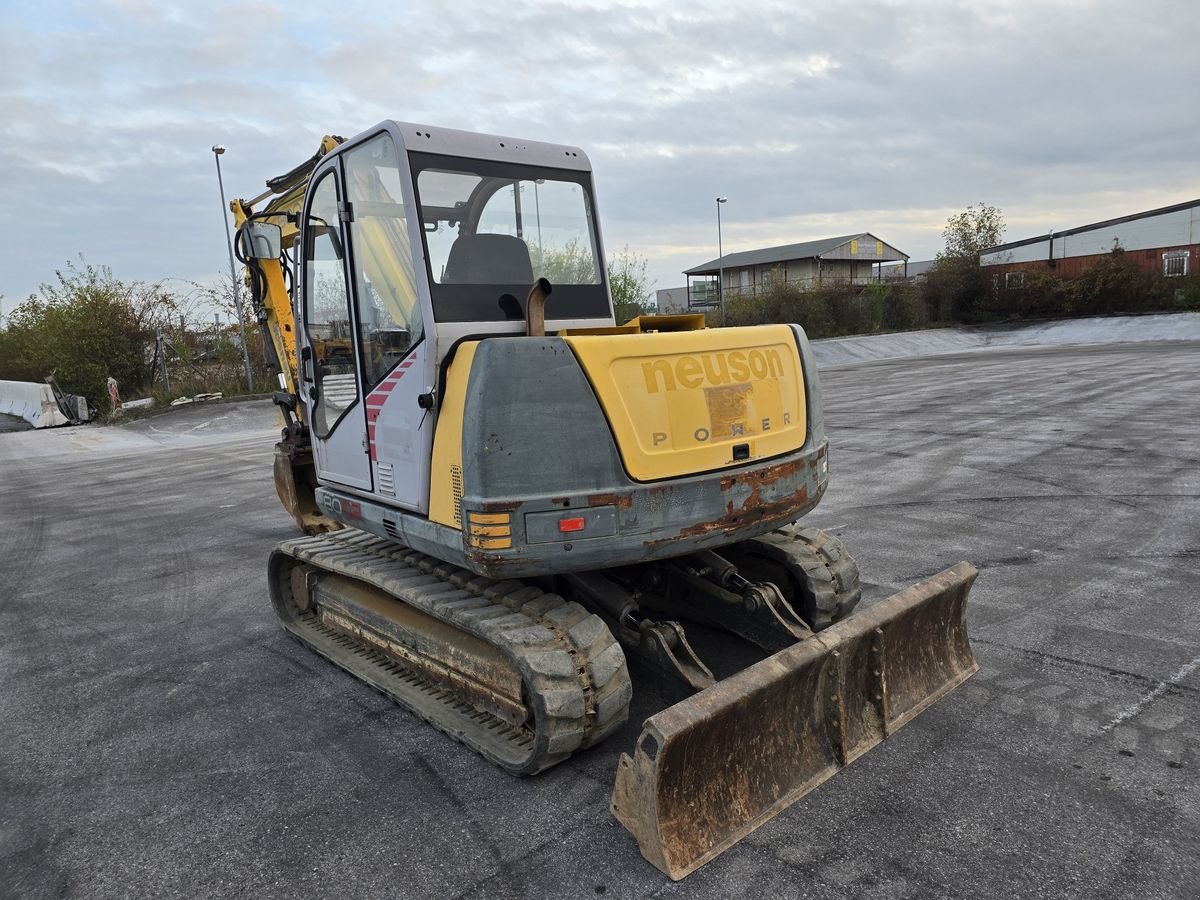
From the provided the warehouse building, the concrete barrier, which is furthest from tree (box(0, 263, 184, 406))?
the warehouse building

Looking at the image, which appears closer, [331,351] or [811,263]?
[331,351]

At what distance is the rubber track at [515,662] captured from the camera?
343cm

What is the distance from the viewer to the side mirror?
5801mm

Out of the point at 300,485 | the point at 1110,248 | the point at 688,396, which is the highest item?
the point at 1110,248

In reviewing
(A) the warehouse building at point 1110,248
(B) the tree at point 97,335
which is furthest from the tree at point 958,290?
(B) the tree at point 97,335

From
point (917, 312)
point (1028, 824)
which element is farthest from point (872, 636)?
point (917, 312)

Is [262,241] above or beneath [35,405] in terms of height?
above

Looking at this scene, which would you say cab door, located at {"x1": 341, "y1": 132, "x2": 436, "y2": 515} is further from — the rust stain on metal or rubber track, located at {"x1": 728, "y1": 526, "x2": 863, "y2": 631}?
rubber track, located at {"x1": 728, "y1": 526, "x2": 863, "y2": 631}

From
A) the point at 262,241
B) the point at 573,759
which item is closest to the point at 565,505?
the point at 573,759

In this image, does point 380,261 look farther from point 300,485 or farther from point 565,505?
point 300,485

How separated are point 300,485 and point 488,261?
4300mm

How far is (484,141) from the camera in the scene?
14.2 ft

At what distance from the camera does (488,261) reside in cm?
418

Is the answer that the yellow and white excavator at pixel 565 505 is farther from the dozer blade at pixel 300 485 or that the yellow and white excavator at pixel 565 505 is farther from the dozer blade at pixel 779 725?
the dozer blade at pixel 300 485
